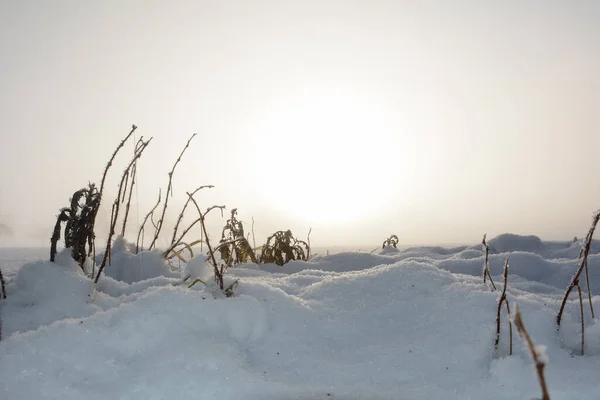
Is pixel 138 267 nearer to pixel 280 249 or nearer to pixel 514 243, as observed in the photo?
pixel 280 249

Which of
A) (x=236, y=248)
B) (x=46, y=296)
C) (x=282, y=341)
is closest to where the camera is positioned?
(x=282, y=341)

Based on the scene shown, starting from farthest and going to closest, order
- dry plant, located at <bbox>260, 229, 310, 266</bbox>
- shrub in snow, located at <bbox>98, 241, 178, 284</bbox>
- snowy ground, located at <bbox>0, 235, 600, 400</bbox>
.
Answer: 1. dry plant, located at <bbox>260, 229, 310, 266</bbox>
2. shrub in snow, located at <bbox>98, 241, 178, 284</bbox>
3. snowy ground, located at <bbox>0, 235, 600, 400</bbox>

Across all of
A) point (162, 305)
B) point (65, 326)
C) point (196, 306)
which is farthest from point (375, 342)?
point (65, 326)

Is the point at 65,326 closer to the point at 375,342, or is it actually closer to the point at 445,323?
the point at 375,342

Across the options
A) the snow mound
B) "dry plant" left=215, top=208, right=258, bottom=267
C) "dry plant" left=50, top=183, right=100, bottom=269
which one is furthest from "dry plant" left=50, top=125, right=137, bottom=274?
the snow mound

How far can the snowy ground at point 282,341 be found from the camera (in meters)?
1.18

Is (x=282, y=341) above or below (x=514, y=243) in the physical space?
below

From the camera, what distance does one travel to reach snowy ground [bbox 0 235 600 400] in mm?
1181

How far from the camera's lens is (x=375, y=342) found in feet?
4.89

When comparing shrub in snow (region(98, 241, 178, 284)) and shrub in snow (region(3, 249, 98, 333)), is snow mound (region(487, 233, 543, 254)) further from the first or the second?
shrub in snow (region(3, 249, 98, 333))

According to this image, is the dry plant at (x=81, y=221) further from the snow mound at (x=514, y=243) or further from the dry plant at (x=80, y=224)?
the snow mound at (x=514, y=243)

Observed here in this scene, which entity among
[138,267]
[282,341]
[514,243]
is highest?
[514,243]

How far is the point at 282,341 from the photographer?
1486 mm

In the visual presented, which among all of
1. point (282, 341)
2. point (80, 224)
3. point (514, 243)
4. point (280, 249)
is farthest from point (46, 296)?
point (514, 243)
